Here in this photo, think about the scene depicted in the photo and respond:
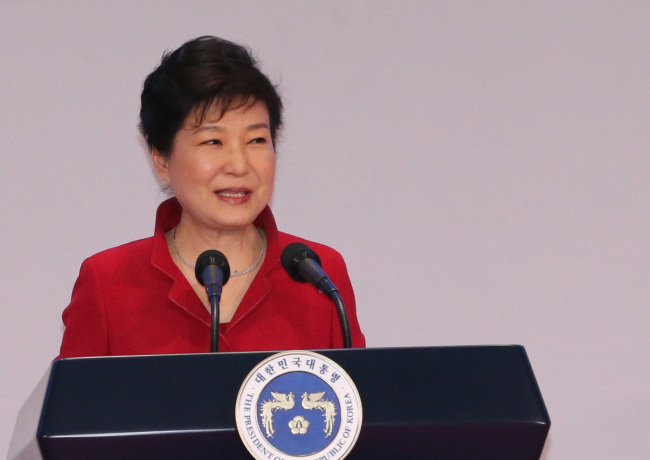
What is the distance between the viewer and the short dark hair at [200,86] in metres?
1.77

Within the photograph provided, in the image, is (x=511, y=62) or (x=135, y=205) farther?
(x=511, y=62)

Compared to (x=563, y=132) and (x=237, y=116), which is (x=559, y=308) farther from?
(x=237, y=116)

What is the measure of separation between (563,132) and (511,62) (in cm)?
24

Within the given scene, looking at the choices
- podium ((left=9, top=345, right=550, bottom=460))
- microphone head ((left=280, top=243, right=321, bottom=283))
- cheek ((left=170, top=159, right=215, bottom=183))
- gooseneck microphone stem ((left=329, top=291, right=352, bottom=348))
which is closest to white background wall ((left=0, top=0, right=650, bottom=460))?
cheek ((left=170, top=159, right=215, bottom=183))

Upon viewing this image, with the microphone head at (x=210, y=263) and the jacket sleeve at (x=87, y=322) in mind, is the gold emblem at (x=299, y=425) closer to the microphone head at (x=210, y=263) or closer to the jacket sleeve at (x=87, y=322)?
the microphone head at (x=210, y=263)

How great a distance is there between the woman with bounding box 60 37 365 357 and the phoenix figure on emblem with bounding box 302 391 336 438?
0.67 metres

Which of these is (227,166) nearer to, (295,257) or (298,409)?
(295,257)

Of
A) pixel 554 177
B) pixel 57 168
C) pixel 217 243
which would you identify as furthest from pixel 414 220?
pixel 57 168

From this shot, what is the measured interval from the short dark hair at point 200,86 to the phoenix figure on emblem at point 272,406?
0.82 metres

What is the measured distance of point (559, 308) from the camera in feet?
7.75

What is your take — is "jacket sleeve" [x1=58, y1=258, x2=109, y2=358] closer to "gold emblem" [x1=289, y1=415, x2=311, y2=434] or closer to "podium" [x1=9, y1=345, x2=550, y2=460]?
"podium" [x1=9, y1=345, x2=550, y2=460]

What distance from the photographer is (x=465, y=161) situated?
2400 mm

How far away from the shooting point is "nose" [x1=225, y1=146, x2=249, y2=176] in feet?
5.75

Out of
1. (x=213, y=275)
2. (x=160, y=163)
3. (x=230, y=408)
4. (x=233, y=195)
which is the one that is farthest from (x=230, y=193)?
(x=230, y=408)
